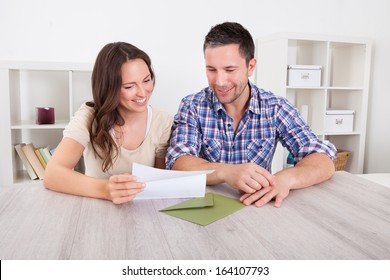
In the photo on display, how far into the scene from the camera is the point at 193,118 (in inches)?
68.2

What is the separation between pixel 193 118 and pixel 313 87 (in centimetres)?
178

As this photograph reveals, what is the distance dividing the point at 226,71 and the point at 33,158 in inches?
66.0

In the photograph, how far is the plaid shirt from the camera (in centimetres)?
174

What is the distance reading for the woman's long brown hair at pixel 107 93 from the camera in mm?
1505

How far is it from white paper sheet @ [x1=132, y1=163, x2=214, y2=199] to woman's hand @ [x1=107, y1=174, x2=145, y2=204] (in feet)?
0.07

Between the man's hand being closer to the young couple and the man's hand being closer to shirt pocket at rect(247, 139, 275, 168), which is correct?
the young couple

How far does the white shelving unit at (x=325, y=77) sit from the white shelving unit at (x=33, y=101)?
4.68ft

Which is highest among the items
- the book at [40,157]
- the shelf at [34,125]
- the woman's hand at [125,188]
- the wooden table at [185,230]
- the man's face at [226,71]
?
the man's face at [226,71]

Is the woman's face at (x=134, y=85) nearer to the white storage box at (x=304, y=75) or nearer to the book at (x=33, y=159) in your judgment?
the book at (x=33, y=159)

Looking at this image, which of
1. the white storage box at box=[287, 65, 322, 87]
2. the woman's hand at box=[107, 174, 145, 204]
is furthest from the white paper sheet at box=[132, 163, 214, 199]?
the white storage box at box=[287, 65, 322, 87]

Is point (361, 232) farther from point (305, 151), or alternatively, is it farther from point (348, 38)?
point (348, 38)

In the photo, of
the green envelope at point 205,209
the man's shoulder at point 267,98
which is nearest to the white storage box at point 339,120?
the man's shoulder at point 267,98

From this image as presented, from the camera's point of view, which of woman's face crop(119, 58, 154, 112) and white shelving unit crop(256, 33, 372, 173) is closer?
woman's face crop(119, 58, 154, 112)

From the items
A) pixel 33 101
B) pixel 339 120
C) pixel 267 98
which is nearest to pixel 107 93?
pixel 267 98
